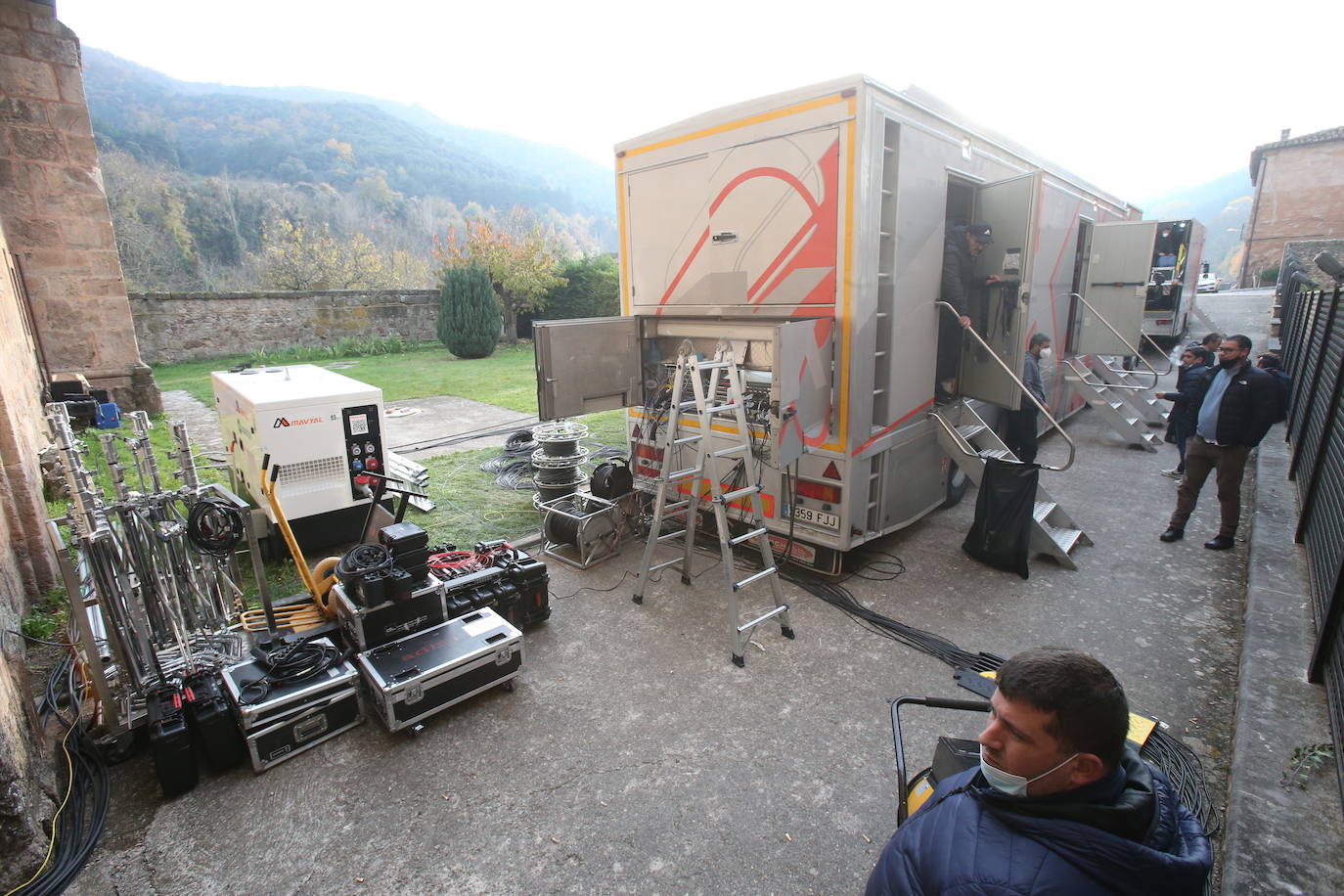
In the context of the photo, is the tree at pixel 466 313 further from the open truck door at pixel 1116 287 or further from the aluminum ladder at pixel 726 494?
the aluminum ladder at pixel 726 494

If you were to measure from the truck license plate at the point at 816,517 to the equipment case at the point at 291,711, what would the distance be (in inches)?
123

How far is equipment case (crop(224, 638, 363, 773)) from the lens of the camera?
2988 millimetres

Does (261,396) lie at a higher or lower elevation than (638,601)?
higher

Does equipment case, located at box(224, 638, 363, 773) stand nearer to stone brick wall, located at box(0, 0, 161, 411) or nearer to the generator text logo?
the generator text logo

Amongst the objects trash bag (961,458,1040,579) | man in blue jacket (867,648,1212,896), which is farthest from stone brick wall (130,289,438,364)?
man in blue jacket (867,648,1212,896)

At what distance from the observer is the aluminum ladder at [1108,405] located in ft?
27.4

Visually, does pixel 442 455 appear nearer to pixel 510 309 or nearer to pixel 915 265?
pixel 915 265

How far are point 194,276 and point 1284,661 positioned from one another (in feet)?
148

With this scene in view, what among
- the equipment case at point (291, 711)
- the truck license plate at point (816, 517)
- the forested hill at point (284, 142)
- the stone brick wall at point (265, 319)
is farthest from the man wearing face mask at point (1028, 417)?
the forested hill at point (284, 142)

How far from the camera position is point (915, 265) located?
4.73 metres

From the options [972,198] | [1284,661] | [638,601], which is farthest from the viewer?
[972,198]

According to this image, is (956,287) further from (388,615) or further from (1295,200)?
(1295,200)

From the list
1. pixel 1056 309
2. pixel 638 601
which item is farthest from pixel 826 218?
pixel 1056 309

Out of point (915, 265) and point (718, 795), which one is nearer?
point (718, 795)
